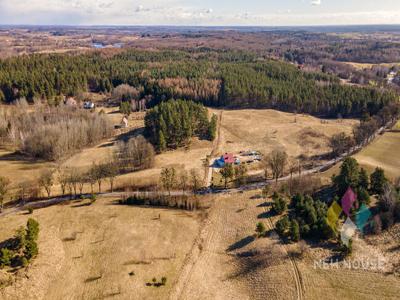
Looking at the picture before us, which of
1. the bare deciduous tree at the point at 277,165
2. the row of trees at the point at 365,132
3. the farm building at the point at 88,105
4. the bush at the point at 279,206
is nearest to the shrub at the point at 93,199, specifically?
the bush at the point at 279,206

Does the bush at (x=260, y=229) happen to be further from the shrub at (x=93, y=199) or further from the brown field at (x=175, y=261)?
the shrub at (x=93, y=199)

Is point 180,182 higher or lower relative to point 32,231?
lower

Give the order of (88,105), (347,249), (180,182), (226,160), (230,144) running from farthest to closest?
(88,105) < (230,144) < (226,160) < (180,182) < (347,249)

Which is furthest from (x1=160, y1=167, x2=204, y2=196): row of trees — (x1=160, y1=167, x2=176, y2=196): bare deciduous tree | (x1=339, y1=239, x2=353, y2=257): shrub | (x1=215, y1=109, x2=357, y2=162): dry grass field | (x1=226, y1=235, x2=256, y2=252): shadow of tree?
(x1=339, y1=239, x2=353, y2=257): shrub

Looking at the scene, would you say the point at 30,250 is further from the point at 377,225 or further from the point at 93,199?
the point at 377,225

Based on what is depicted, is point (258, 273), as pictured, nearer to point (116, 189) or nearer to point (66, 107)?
point (116, 189)

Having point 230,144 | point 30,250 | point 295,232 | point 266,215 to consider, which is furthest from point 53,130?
point 295,232
